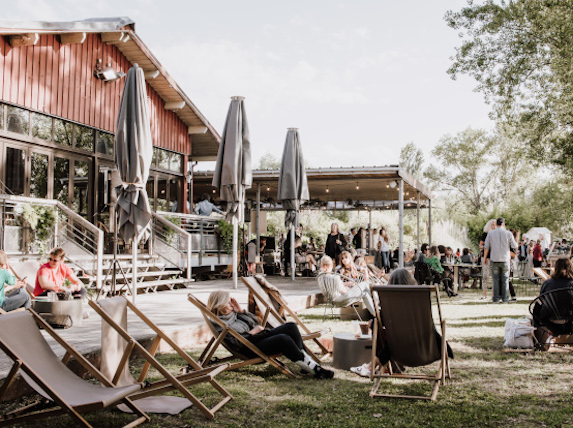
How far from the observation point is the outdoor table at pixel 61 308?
6.80 m

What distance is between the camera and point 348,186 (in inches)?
805

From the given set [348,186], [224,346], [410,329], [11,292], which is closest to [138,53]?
[348,186]

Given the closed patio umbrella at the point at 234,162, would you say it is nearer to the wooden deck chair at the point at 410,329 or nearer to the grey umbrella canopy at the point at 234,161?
the grey umbrella canopy at the point at 234,161

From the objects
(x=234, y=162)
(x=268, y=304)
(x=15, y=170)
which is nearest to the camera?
(x=268, y=304)

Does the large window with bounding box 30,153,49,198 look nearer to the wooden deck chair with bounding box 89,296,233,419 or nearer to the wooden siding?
the wooden siding

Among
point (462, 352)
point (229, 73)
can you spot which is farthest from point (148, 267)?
point (229, 73)

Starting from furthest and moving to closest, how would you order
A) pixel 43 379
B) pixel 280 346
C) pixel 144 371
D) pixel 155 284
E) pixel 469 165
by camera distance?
pixel 469 165
pixel 155 284
pixel 280 346
pixel 144 371
pixel 43 379

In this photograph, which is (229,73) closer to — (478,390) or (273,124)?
(273,124)

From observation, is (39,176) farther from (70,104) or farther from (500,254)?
(500,254)

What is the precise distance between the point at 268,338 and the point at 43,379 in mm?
→ 2461

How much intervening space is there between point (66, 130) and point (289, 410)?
10.8 metres

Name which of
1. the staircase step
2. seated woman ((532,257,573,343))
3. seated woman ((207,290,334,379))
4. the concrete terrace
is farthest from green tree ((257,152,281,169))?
seated woman ((207,290,334,379))

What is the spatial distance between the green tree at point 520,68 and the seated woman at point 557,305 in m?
12.3

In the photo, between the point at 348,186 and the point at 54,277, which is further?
the point at 348,186
